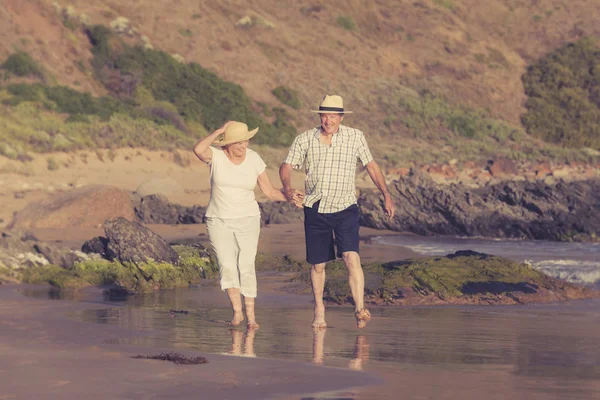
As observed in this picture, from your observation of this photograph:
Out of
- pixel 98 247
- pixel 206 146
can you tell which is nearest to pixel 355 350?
pixel 206 146

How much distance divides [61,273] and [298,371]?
6018 millimetres

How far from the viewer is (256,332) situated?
8695mm

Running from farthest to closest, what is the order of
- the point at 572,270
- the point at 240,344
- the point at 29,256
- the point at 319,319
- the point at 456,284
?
the point at 572,270, the point at 29,256, the point at 456,284, the point at 319,319, the point at 240,344

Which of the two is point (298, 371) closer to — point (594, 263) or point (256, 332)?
point (256, 332)

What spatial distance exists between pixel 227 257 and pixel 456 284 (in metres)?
2.83

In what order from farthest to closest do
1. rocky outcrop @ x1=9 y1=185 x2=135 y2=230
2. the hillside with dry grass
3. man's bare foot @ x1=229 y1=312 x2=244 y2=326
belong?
the hillside with dry grass < rocky outcrop @ x1=9 y1=185 x2=135 y2=230 < man's bare foot @ x1=229 y1=312 x2=244 y2=326

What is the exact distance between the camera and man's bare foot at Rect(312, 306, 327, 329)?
8.93 meters

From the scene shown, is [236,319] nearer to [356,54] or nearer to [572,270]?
[572,270]

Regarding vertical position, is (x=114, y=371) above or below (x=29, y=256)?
below

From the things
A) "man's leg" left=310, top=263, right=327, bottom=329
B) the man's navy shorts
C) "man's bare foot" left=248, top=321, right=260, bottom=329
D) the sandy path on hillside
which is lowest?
"man's bare foot" left=248, top=321, right=260, bottom=329

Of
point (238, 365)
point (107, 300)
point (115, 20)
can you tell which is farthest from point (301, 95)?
point (238, 365)

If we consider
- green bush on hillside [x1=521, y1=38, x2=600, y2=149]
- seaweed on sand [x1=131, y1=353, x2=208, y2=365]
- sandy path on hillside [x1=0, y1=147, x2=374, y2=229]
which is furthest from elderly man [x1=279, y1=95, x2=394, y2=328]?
green bush on hillside [x1=521, y1=38, x2=600, y2=149]

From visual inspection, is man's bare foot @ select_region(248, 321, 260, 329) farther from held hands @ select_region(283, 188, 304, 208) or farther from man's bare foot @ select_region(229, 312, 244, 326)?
held hands @ select_region(283, 188, 304, 208)

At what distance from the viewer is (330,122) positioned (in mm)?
9102
